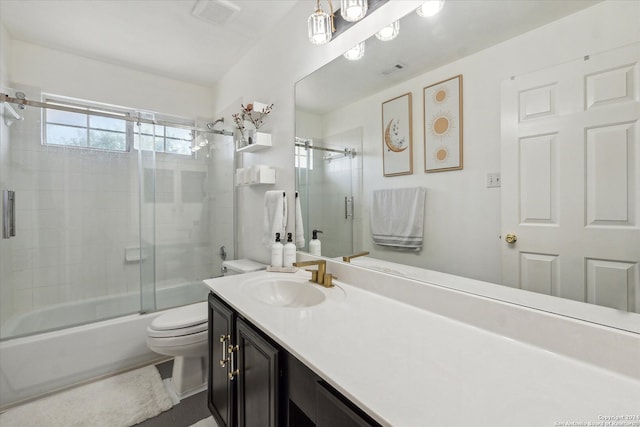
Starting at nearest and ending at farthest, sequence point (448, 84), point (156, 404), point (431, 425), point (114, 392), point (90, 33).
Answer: point (431, 425)
point (448, 84)
point (156, 404)
point (114, 392)
point (90, 33)

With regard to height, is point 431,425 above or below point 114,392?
above

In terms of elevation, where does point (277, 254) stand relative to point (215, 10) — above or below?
below

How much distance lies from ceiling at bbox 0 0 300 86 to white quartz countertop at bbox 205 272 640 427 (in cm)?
201

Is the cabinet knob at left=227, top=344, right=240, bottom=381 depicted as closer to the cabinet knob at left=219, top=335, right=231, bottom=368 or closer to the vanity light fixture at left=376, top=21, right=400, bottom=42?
the cabinet knob at left=219, top=335, right=231, bottom=368

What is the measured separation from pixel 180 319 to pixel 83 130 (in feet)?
6.13

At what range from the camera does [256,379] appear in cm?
97

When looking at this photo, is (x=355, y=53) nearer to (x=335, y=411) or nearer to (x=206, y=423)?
(x=335, y=411)

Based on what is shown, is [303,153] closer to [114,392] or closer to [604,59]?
[604,59]

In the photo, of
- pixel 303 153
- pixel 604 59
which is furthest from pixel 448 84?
pixel 303 153

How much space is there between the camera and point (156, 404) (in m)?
1.66

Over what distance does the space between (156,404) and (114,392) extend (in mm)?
358

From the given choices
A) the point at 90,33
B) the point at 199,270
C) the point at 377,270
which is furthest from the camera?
the point at 199,270

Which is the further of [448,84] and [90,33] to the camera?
[90,33]

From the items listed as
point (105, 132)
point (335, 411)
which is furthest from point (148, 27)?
point (335, 411)
